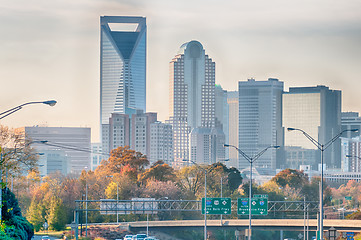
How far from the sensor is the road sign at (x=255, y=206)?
100 metres

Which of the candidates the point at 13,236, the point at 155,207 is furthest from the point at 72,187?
the point at 13,236

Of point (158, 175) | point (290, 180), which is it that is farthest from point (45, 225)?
point (290, 180)

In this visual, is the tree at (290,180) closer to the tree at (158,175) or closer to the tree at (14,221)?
the tree at (158,175)

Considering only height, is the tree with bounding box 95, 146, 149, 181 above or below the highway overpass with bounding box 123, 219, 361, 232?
above

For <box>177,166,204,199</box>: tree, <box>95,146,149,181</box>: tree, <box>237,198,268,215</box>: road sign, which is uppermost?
<box>95,146,149,181</box>: tree

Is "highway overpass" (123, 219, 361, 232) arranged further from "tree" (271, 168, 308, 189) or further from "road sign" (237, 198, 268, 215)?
"tree" (271, 168, 308, 189)

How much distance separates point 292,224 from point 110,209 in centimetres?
2372

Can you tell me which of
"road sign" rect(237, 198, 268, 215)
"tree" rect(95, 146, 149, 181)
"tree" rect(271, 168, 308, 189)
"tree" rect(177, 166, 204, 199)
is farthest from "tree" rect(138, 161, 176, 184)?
"road sign" rect(237, 198, 268, 215)

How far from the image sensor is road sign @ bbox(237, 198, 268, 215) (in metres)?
100

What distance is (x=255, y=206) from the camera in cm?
10150

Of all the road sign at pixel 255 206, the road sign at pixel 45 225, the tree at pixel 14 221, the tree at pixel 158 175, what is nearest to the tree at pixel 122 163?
the tree at pixel 158 175

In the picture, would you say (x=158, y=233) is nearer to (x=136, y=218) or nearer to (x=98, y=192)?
(x=136, y=218)

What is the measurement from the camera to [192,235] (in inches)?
A: 5581

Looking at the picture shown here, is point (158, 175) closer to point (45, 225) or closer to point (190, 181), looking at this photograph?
point (190, 181)
